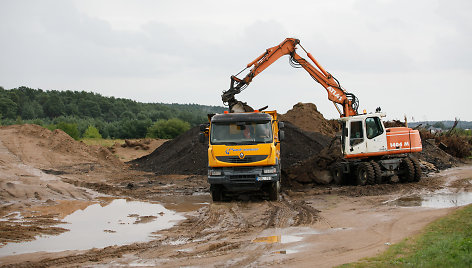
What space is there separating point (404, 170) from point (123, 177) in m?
15.0

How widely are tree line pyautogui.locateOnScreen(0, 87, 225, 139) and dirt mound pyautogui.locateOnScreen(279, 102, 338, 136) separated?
31796 millimetres

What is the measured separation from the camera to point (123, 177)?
26969 mm

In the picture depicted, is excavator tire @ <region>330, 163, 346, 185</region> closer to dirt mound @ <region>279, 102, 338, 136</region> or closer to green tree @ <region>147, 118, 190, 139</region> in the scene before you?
dirt mound @ <region>279, 102, 338, 136</region>

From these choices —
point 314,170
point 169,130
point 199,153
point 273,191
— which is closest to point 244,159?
point 273,191

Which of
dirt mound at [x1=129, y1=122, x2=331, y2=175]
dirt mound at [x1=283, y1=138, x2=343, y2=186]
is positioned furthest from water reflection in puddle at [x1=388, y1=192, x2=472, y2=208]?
dirt mound at [x1=129, y1=122, x2=331, y2=175]

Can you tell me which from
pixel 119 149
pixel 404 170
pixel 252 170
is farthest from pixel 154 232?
pixel 119 149

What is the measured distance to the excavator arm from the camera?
74.4ft

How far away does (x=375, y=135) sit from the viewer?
64.6 ft

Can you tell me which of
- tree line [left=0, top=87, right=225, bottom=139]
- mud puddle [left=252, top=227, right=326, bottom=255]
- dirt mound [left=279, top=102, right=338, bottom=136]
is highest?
tree line [left=0, top=87, right=225, bottom=139]

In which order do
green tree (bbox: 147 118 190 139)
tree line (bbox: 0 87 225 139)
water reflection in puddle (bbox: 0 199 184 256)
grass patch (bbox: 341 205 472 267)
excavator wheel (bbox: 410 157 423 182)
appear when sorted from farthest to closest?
tree line (bbox: 0 87 225 139), green tree (bbox: 147 118 190 139), excavator wheel (bbox: 410 157 423 182), water reflection in puddle (bbox: 0 199 184 256), grass patch (bbox: 341 205 472 267)

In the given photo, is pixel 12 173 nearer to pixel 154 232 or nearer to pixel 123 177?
pixel 123 177

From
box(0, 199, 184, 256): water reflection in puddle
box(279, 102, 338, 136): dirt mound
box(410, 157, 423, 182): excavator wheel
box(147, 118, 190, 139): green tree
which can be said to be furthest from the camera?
box(147, 118, 190, 139): green tree

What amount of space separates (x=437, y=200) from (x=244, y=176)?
6325mm

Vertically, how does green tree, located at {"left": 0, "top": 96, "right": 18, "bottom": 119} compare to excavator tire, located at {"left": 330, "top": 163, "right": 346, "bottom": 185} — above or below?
above
